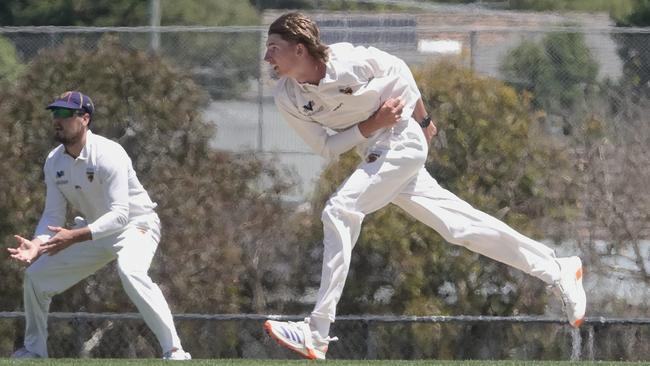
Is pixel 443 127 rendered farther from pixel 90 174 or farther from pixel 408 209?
pixel 408 209

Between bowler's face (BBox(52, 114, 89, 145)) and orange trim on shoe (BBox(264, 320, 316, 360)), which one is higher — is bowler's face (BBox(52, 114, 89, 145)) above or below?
above

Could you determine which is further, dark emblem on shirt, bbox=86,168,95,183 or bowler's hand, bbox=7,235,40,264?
dark emblem on shirt, bbox=86,168,95,183

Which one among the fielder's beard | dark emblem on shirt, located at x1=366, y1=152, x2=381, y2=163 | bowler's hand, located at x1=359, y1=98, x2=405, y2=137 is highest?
bowler's hand, located at x1=359, y1=98, x2=405, y2=137

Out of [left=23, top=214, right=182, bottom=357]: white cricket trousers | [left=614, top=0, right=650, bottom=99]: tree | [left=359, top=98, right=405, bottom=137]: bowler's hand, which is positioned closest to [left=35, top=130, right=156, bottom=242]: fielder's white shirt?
[left=23, top=214, right=182, bottom=357]: white cricket trousers

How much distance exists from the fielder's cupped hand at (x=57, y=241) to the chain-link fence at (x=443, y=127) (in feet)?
9.61

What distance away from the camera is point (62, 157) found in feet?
31.4

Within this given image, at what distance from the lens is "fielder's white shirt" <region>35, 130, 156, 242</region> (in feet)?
30.6

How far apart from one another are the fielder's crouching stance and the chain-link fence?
129 inches

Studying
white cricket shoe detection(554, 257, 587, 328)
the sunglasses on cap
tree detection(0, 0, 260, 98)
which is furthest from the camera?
tree detection(0, 0, 260, 98)

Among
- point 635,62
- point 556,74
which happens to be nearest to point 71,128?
point 556,74

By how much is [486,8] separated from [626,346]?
9.12 meters

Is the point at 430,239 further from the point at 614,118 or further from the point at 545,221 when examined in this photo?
the point at 614,118

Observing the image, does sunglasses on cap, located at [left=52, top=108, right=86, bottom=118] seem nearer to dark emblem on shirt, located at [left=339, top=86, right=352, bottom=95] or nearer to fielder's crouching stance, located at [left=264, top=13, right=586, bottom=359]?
fielder's crouching stance, located at [left=264, top=13, right=586, bottom=359]

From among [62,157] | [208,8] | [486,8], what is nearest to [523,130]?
[62,157]
